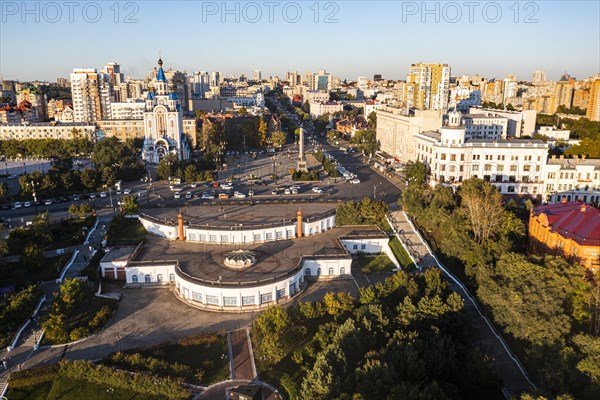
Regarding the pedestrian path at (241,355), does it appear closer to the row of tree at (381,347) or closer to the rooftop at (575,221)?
the row of tree at (381,347)

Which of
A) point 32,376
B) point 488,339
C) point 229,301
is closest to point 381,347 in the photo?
point 488,339

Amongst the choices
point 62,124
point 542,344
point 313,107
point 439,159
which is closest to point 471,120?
point 439,159

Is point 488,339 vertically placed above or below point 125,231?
below

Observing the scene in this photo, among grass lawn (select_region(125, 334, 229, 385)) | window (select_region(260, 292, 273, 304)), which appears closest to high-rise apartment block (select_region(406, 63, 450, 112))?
window (select_region(260, 292, 273, 304))

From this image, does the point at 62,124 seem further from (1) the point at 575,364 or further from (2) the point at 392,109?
(1) the point at 575,364

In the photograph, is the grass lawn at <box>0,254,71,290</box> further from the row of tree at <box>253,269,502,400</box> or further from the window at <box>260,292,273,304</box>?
the row of tree at <box>253,269,502,400</box>

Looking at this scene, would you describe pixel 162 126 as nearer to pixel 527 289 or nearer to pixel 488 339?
pixel 488 339
